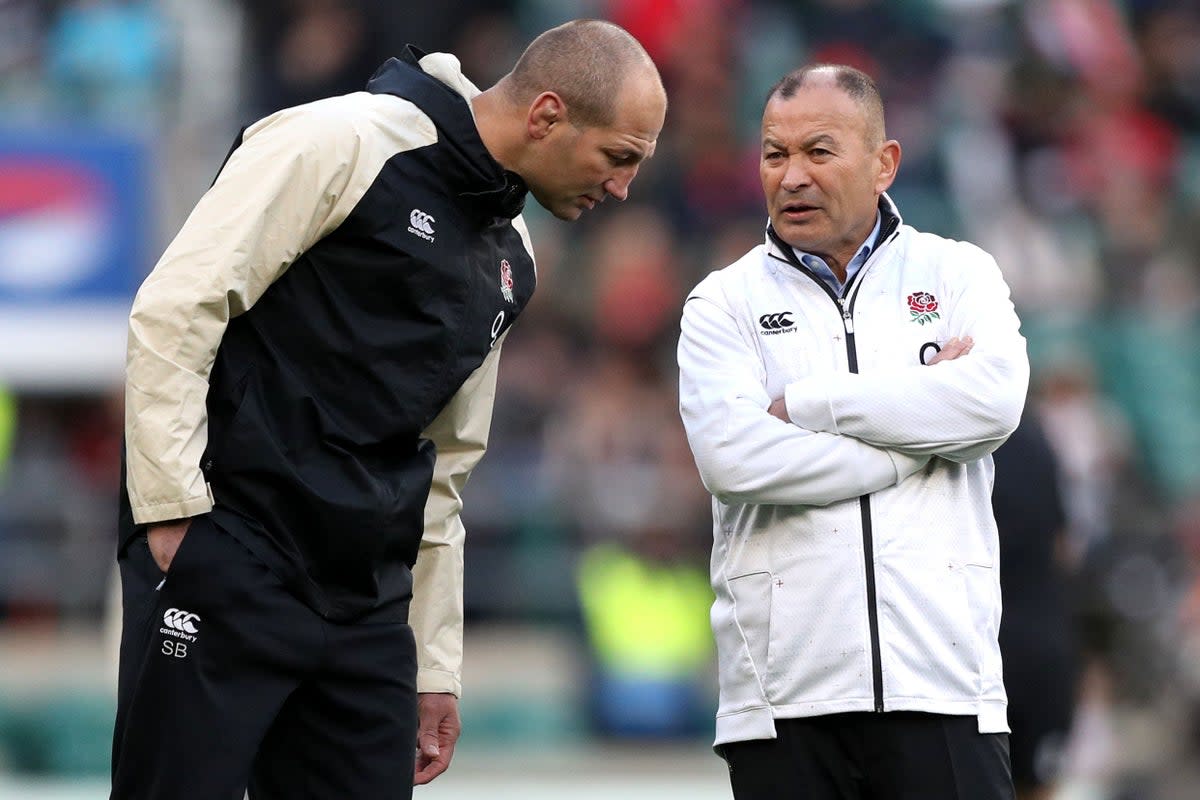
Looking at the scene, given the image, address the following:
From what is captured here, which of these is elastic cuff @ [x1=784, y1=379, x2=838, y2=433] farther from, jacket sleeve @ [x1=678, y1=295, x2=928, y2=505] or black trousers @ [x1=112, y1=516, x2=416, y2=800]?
black trousers @ [x1=112, y1=516, x2=416, y2=800]

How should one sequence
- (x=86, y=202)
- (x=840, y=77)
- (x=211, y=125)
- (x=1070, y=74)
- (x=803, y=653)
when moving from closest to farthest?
(x=803, y=653)
(x=840, y=77)
(x=86, y=202)
(x=211, y=125)
(x=1070, y=74)

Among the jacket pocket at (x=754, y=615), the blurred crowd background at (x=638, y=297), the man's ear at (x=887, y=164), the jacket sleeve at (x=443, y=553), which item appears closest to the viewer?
the jacket pocket at (x=754, y=615)

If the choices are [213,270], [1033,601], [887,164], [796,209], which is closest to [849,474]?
[796,209]

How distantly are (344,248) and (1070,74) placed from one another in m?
11.0

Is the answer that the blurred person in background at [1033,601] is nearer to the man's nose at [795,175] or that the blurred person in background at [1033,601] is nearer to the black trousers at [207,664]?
the man's nose at [795,175]

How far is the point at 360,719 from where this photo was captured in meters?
4.32

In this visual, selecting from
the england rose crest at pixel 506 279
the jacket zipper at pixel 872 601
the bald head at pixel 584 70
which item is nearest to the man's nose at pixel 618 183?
the bald head at pixel 584 70

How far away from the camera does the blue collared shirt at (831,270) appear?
4355mm

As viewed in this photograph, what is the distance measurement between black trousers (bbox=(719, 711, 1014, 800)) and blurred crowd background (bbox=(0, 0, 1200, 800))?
9.44 feet

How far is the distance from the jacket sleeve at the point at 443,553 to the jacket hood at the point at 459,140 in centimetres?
40

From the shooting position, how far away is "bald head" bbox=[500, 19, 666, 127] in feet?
14.1

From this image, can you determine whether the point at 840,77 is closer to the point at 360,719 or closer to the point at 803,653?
the point at 803,653

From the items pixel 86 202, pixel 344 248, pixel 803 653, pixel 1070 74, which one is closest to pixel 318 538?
pixel 344 248

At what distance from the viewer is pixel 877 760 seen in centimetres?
411
